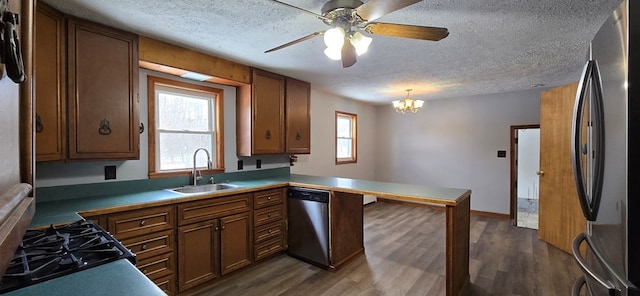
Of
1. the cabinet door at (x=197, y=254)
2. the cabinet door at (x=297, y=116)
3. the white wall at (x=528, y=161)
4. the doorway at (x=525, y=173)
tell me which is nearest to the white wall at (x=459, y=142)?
the doorway at (x=525, y=173)

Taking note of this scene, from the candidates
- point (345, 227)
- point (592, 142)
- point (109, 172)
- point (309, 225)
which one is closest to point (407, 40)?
point (592, 142)

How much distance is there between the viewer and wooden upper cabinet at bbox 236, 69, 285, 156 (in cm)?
325

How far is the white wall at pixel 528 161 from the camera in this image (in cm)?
532

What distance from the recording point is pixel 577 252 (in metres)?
1.11

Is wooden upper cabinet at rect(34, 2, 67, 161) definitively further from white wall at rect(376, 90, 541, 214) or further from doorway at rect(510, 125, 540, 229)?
doorway at rect(510, 125, 540, 229)

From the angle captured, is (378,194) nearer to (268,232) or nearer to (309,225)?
(309,225)

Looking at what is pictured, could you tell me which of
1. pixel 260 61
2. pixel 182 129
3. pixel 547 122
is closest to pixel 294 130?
pixel 260 61

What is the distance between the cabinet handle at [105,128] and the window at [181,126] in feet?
1.73

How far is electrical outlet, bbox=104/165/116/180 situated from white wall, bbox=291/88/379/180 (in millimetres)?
2300

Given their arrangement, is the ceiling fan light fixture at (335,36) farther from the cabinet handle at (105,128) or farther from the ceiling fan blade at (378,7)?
the cabinet handle at (105,128)

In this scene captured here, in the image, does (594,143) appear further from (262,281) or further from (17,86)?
(262,281)

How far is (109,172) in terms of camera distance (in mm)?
2404

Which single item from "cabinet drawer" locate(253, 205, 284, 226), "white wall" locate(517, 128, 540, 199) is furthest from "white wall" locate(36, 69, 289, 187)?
"white wall" locate(517, 128, 540, 199)

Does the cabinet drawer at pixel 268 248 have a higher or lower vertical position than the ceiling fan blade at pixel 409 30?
lower
